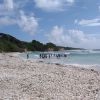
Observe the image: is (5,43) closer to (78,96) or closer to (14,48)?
(14,48)

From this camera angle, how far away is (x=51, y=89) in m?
13.6

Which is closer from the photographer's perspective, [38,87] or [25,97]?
[25,97]

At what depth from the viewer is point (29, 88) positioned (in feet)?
44.4

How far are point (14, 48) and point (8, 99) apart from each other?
596 ft

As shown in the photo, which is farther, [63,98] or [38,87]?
[38,87]

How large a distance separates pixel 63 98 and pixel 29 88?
2.36 m

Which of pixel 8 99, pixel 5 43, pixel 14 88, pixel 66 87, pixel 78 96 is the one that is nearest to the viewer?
pixel 8 99

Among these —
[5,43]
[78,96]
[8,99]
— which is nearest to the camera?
[8,99]

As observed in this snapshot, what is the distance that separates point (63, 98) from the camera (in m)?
11.7

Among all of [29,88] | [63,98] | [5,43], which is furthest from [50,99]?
[5,43]

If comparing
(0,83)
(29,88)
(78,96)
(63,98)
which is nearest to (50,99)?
(63,98)

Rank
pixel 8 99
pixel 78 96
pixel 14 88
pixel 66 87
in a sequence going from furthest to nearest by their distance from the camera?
pixel 66 87 → pixel 14 88 → pixel 78 96 → pixel 8 99

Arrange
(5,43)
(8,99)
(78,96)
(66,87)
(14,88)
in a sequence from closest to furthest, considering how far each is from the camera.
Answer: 1. (8,99)
2. (78,96)
3. (14,88)
4. (66,87)
5. (5,43)

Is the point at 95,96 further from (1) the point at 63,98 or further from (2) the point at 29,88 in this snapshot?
(2) the point at 29,88
